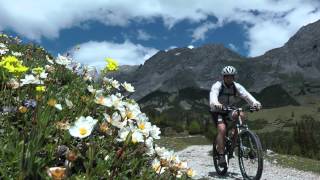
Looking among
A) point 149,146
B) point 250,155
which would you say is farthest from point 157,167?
point 250,155

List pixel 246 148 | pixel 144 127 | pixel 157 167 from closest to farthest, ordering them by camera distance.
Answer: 1. pixel 157 167
2. pixel 144 127
3. pixel 246 148

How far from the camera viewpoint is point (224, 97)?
12.6 meters

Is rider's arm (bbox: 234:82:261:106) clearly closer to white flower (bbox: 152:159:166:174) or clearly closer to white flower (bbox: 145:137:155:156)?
white flower (bbox: 145:137:155:156)

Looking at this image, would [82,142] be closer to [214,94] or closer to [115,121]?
[115,121]

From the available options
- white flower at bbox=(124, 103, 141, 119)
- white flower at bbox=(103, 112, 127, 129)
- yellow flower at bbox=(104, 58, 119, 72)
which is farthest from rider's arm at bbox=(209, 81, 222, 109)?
white flower at bbox=(103, 112, 127, 129)

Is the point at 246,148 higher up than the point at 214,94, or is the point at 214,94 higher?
the point at 214,94

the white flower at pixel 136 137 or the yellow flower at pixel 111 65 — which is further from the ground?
the yellow flower at pixel 111 65

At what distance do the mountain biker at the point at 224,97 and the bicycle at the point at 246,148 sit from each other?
0.16 metres

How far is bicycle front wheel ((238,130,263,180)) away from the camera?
438 inches

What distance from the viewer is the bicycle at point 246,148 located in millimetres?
11188

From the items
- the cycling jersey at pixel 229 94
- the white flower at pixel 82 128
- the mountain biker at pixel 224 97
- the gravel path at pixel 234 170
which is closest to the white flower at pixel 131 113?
the white flower at pixel 82 128

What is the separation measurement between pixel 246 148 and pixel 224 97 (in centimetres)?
142

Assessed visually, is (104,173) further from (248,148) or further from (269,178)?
(269,178)

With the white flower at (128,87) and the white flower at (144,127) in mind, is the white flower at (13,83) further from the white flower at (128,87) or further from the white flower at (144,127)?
the white flower at (128,87)
